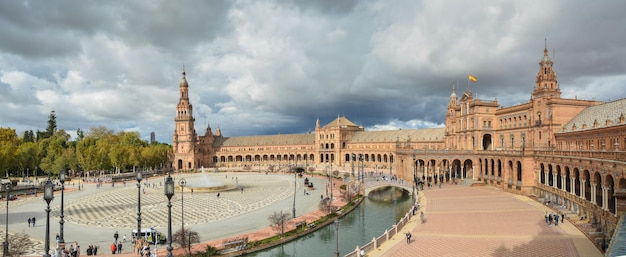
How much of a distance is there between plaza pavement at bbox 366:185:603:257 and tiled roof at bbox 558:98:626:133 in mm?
12829

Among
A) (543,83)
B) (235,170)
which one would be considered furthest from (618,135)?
(235,170)

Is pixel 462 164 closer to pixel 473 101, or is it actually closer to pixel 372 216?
pixel 473 101

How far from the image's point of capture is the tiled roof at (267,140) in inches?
5723

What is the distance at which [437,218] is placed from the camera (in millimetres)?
42188

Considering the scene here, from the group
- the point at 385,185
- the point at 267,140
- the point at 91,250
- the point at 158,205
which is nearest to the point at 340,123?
the point at 267,140

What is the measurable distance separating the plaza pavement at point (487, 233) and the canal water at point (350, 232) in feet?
16.0

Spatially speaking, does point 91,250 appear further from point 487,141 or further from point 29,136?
point 29,136

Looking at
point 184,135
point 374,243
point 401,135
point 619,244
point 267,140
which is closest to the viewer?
point 619,244

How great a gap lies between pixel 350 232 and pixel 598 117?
3850 cm

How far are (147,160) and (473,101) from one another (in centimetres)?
9605

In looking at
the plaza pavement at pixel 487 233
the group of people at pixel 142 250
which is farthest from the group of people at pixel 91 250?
the plaza pavement at pixel 487 233

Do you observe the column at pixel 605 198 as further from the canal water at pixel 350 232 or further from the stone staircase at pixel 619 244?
the canal water at pixel 350 232

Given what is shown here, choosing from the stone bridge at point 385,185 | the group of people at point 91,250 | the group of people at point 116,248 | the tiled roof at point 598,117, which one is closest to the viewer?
the group of people at point 91,250

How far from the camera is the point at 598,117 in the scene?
5322cm
